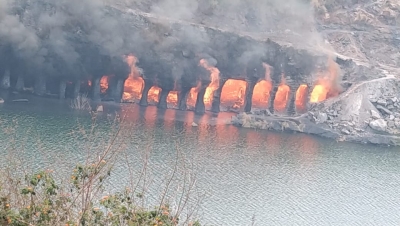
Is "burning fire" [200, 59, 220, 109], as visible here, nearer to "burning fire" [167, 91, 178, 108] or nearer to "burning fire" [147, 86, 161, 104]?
"burning fire" [167, 91, 178, 108]

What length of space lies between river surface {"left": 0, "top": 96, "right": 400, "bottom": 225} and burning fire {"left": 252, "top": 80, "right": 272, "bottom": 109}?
→ 7.35 meters

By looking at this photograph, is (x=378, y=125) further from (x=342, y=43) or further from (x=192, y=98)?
(x=192, y=98)

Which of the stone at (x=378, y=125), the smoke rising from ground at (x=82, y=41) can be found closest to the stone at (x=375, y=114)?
the stone at (x=378, y=125)

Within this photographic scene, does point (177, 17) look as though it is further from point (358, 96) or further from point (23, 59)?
point (358, 96)

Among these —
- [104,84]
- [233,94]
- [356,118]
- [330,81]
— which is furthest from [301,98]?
[104,84]

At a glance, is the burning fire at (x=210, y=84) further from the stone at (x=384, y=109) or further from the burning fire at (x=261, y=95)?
the stone at (x=384, y=109)

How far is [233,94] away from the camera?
6662 centimetres

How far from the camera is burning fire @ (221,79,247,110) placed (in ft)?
213

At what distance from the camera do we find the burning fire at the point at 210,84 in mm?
61344

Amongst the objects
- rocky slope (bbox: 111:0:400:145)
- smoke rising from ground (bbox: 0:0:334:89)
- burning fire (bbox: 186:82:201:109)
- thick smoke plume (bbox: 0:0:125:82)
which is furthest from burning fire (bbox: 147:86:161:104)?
rocky slope (bbox: 111:0:400:145)

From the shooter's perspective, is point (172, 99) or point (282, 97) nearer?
point (172, 99)

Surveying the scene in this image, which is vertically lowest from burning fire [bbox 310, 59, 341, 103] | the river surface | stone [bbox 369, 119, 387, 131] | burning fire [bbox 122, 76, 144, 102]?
the river surface

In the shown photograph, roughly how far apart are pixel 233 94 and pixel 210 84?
4729 millimetres

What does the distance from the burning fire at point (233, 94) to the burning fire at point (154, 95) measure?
779 cm
